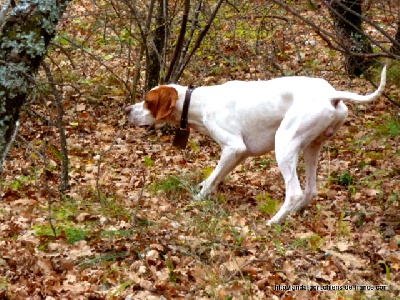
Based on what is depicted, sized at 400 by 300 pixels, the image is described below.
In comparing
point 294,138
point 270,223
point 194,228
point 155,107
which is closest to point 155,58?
point 155,107

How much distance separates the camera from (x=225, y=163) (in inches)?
254

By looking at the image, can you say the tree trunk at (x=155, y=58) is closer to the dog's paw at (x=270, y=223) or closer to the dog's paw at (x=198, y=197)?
the dog's paw at (x=198, y=197)

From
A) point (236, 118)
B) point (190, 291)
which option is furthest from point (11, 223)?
point (236, 118)

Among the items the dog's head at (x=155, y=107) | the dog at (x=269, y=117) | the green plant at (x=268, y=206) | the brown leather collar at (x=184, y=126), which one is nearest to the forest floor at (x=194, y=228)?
the green plant at (x=268, y=206)

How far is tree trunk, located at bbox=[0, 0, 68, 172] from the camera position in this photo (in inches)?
126

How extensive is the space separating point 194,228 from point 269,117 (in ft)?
5.32

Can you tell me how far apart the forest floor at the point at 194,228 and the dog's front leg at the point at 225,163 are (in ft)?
0.42

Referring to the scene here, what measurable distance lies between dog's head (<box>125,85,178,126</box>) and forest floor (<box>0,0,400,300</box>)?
0.73 metres

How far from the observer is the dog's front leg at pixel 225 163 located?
6.38 meters

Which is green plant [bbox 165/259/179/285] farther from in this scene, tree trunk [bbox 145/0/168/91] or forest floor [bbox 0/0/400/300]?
tree trunk [bbox 145/0/168/91]

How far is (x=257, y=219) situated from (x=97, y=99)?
5334 mm

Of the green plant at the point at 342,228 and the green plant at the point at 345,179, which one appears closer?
the green plant at the point at 342,228

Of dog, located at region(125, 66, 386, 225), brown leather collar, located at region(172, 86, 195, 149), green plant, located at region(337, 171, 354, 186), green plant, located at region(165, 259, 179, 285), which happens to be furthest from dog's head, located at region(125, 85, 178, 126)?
green plant, located at region(165, 259, 179, 285)

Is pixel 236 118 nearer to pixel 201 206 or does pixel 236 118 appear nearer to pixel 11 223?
pixel 201 206
